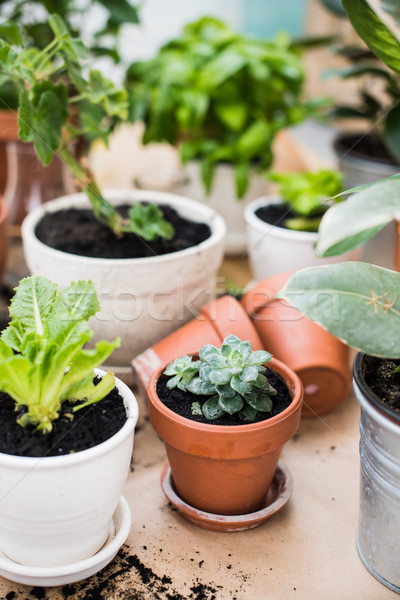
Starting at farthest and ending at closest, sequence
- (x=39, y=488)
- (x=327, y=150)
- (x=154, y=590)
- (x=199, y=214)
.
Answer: (x=327, y=150) < (x=199, y=214) < (x=154, y=590) < (x=39, y=488)

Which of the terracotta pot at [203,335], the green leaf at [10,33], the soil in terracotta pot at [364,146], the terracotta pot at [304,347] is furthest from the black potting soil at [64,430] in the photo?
the soil in terracotta pot at [364,146]

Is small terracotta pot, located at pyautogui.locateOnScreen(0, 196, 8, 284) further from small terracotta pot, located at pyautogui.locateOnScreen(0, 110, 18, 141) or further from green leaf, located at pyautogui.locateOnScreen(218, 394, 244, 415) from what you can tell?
green leaf, located at pyautogui.locateOnScreen(218, 394, 244, 415)

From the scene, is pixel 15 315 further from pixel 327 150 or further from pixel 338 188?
pixel 327 150

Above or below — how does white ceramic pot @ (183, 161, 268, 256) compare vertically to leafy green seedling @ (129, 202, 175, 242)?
below

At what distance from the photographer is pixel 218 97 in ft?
5.05

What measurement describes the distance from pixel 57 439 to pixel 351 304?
38 centimetres

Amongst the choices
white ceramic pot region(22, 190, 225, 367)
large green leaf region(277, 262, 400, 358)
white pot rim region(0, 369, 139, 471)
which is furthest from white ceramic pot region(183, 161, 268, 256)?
white pot rim region(0, 369, 139, 471)

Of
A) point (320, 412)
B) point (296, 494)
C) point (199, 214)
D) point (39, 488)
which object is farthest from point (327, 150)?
point (39, 488)

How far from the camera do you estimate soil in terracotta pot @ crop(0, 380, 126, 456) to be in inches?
27.0

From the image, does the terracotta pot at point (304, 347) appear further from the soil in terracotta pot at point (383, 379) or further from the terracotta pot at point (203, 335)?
the soil in terracotta pot at point (383, 379)

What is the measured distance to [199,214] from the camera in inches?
50.4

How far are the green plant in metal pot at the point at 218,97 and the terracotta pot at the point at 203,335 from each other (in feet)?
2.06

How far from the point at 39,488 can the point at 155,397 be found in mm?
227

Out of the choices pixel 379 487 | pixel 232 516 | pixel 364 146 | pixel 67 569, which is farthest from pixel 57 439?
pixel 364 146
